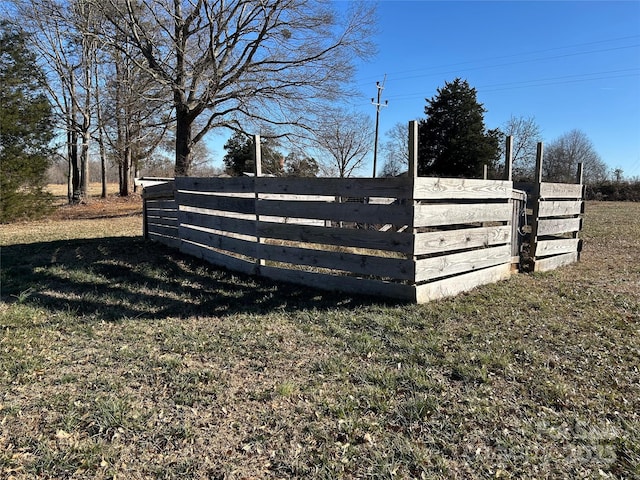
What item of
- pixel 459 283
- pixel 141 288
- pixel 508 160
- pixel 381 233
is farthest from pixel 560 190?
pixel 141 288

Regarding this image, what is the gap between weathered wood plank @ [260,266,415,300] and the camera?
4598mm

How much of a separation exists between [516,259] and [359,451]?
4943 mm

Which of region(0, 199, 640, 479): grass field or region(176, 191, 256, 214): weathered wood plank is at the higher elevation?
region(176, 191, 256, 214): weathered wood plank

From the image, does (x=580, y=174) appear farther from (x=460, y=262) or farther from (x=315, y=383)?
(x=315, y=383)

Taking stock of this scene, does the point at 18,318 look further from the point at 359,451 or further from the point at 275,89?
the point at 275,89

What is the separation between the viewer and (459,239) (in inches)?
196

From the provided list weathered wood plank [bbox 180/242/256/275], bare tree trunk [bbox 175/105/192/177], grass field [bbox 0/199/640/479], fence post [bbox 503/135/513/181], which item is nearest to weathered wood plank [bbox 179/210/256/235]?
weathered wood plank [bbox 180/242/256/275]

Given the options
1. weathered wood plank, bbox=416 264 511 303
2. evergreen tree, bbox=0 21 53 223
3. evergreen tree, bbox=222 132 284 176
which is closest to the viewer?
weathered wood plank, bbox=416 264 511 303

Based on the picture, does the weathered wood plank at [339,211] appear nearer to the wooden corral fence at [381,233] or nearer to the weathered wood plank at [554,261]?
the wooden corral fence at [381,233]

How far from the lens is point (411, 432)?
237 centimetres

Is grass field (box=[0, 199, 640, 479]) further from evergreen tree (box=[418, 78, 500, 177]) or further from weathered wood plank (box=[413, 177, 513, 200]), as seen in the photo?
evergreen tree (box=[418, 78, 500, 177])

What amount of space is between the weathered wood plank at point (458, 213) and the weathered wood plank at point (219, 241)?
2.56 m

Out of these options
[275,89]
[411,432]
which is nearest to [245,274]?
[411,432]

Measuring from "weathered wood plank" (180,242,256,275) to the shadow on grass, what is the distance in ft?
0.40
